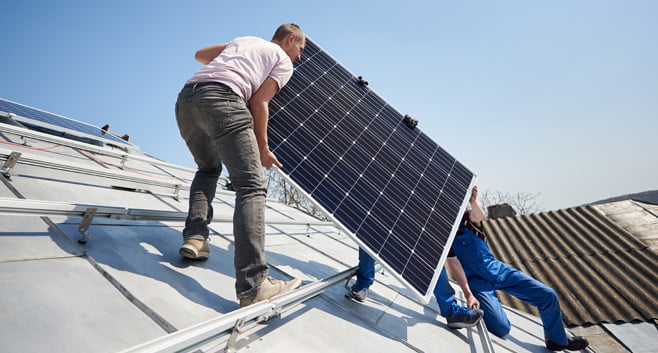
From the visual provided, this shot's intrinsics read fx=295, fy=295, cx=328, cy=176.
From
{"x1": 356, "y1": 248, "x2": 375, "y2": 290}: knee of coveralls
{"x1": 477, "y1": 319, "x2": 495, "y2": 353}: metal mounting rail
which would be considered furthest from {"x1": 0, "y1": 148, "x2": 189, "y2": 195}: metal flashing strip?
{"x1": 477, "y1": 319, "x2": 495, "y2": 353}: metal mounting rail

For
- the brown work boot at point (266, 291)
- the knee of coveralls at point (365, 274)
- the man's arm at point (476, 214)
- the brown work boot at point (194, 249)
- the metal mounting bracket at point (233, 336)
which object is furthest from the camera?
the man's arm at point (476, 214)

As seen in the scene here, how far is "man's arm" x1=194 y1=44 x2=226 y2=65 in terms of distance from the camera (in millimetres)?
2707

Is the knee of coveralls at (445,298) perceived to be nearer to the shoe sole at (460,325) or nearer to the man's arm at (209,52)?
the shoe sole at (460,325)

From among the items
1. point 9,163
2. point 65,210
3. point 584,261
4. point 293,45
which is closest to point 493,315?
point 293,45

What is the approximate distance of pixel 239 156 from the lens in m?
2.13

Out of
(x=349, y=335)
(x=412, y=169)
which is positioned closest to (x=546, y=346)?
(x=412, y=169)

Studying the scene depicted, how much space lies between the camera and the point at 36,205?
186cm

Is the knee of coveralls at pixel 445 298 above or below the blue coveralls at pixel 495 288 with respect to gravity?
below

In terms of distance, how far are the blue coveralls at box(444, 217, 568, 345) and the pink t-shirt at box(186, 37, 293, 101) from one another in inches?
123

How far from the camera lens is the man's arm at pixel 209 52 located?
8.88 feet

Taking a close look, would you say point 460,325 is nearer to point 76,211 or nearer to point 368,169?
point 368,169

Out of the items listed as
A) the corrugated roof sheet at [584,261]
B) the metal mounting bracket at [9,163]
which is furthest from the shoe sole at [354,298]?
the corrugated roof sheet at [584,261]

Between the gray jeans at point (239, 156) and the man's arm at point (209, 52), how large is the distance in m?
0.60

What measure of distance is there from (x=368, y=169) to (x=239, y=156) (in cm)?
187
